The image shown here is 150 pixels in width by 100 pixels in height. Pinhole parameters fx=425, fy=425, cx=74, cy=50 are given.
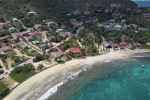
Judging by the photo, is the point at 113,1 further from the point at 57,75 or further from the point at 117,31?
the point at 57,75

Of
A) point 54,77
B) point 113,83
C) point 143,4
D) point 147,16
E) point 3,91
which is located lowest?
point 143,4

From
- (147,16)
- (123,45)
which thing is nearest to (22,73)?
(123,45)

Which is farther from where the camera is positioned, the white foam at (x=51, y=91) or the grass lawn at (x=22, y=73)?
the grass lawn at (x=22, y=73)

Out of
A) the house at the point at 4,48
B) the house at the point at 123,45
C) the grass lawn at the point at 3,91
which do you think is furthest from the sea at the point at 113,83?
the house at the point at 4,48

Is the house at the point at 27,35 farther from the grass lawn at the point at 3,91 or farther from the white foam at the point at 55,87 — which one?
the grass lawn at the point at 3,91

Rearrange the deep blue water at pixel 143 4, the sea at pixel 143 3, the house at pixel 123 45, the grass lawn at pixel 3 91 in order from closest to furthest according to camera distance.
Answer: the grass lawn at pixel 3 91
the house at pixel 123 45
the deep blue water at pixel 143 4
the sea at pixel 143 3

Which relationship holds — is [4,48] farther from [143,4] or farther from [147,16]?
[143,4]
